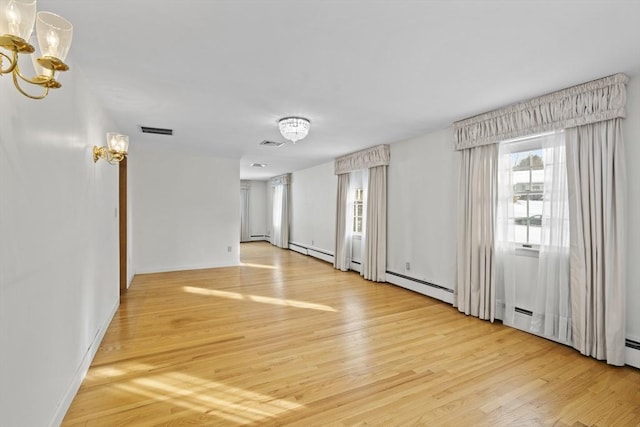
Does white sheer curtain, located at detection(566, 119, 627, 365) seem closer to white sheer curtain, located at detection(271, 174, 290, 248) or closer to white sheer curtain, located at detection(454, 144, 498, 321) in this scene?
white sheer curtain, located at detection(454, 144, 498, 321)

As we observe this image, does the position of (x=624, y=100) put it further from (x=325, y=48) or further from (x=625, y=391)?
(x=325, y=48)

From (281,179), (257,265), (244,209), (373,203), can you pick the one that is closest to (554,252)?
(373,203)

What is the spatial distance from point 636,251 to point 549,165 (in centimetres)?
100

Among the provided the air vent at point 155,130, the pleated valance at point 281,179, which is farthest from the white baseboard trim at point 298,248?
the air vent at point 155,130

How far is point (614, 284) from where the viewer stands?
2.53 metres

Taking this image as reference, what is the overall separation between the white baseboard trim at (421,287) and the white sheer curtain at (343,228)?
1263 millimetres

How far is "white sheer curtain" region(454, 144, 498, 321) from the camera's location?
349 centimetres

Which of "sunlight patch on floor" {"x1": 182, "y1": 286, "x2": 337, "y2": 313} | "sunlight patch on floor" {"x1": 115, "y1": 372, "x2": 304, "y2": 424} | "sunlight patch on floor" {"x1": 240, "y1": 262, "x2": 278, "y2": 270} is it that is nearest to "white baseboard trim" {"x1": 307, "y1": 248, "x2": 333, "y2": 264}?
"sunlight patch on floor" {"x1": 240, "y1": 262, "x2": 278, "y2": 270}

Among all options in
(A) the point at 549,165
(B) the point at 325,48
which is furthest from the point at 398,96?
(A) the point at 549,165

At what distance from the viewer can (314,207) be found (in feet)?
26.1

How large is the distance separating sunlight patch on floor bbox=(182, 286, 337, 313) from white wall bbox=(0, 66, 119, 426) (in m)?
1.78

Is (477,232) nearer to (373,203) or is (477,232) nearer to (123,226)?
(373,203)

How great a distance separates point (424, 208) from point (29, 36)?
4.44 meters

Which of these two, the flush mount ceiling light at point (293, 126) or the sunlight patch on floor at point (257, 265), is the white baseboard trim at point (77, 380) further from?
the sunlight patch on floor at point (257, 265)
